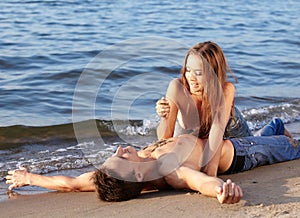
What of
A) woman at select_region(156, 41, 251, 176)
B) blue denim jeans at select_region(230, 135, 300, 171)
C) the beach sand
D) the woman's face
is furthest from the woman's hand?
the beach sand

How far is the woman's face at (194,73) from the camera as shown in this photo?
4.61 metres

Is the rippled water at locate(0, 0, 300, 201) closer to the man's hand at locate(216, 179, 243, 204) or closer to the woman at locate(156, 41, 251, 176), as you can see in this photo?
the woman at locate(156, 41, 251, 176)

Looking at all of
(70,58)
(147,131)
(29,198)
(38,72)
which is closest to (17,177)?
(29,198)

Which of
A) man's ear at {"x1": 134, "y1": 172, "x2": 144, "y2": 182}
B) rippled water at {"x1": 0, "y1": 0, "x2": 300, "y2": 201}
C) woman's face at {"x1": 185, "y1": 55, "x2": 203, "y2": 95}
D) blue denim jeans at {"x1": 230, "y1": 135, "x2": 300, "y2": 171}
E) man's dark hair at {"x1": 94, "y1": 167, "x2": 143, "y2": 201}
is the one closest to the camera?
man's dark hair at {"x1": 94, "y1": 167, "x2": 143, "y2": 201}

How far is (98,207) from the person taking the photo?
161 inches

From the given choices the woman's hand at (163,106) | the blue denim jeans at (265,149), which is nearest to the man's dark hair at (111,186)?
the woman's hand at (163,106)

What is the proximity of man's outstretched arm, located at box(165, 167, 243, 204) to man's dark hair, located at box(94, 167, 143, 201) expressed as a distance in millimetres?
314

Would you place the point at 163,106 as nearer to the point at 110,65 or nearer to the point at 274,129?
the point at 274,129

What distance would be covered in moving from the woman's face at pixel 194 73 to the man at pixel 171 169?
0.36 m

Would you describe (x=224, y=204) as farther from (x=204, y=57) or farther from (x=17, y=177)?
(x=17, y=177)

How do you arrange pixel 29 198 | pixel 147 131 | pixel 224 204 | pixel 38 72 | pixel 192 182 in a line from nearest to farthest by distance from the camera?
1. pixel 224 204
2. pixel 192 182
3. pixel 29 198
4. pixel 147 131
5. pixel 38 72

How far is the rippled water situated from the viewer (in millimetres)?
6695

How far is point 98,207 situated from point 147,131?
107 inches

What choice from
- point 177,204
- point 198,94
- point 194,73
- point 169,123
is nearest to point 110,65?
point 169,123
